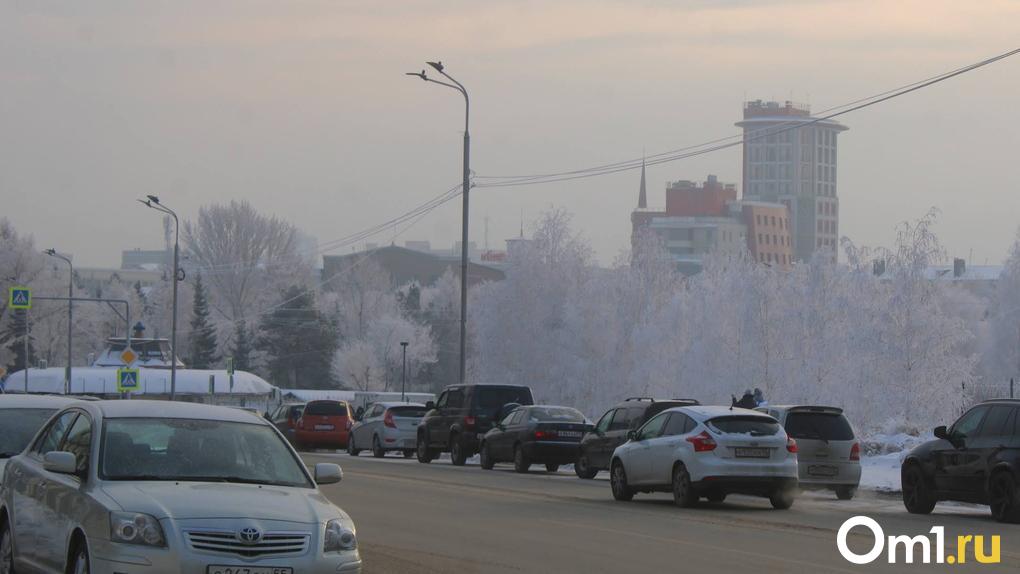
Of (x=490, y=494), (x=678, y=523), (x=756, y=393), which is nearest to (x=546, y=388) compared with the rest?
(x=756, y=393)

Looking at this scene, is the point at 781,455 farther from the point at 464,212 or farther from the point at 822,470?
the point at 464,212

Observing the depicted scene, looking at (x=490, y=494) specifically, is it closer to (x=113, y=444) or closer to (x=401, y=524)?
(x=401, y=524)

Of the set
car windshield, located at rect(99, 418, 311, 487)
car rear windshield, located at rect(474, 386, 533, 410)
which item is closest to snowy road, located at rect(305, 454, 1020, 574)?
car windshield, located at rect(99, 418, 311, 487)

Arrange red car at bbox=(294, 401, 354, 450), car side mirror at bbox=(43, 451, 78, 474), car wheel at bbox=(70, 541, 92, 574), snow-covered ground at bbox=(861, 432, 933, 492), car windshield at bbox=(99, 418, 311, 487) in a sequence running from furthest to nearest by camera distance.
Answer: red car at bbox=(294, 401, 354, 450), snow-covered ground at bbox=(861, 432, 933, 492), car windshield at bbox=(99, 418, 311, 487), car side mirror at bbox=(43, 451, 78, 474), car wheel at bbox=(70, 541, 92, 574)

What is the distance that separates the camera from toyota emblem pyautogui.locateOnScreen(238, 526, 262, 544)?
956 centimetres

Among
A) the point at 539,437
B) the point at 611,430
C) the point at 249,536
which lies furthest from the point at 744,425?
the point at 249,536

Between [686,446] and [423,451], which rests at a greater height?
[686,446]

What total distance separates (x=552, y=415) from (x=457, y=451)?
4.48 m

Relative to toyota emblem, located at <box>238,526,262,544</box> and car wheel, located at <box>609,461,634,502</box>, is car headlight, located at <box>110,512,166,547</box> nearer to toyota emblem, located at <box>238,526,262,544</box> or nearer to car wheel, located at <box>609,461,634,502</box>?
toyota emblem, located at <box>238,526,262,544</box>

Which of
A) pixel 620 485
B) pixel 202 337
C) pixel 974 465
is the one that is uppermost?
pixel 202 337

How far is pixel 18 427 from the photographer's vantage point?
14.8 meters

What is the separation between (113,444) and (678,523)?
10.0 metres

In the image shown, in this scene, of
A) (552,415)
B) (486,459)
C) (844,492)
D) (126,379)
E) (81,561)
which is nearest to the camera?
(81,561)

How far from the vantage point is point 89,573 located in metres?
9.79
